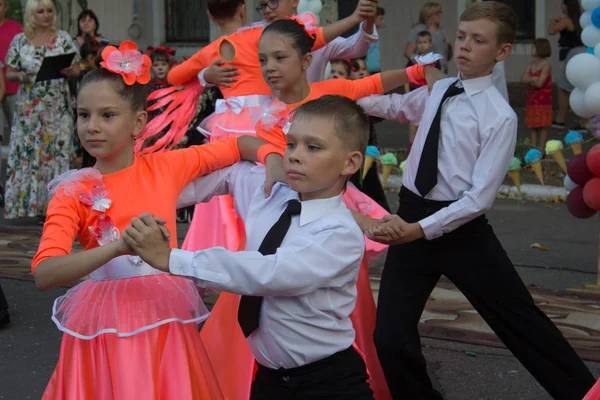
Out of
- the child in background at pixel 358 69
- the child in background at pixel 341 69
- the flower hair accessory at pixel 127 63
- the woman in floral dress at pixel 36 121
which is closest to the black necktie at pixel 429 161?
the flower hair accessory at pixel 127 63

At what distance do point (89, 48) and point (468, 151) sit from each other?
7.11m

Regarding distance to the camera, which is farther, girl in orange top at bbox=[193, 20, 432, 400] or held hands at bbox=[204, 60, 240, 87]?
held hands at bbox=[204, 60, 240, 87]

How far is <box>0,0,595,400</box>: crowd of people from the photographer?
3188 millimetres

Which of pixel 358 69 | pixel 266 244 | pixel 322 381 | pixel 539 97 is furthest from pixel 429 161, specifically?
pixel 539 97

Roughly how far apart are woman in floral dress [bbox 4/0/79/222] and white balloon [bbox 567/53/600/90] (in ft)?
15.5

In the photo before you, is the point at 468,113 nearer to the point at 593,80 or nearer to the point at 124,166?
the point at 124,166

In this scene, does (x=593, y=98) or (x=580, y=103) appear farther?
(x=580, y=103)

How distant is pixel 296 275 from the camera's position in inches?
120

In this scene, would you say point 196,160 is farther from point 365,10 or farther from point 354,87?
point 365,10

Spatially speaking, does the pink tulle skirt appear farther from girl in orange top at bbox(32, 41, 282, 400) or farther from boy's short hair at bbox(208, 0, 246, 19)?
A: boy's short hair at bbox(208, 0, 246, 19)

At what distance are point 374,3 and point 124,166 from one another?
5.56 ft

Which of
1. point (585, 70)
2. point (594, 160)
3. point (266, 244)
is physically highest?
point (585, 70)

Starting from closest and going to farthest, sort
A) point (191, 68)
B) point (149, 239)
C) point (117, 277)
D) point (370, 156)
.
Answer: point (149, 239)
point (117, 277)
point (191, 68)
point (370, 156)

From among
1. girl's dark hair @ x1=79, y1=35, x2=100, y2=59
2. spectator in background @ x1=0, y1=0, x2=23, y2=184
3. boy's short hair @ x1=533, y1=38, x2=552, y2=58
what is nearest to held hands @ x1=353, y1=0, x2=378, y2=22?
girl's dark hair @ x1=79, y1=35, x2=100, y2=59
